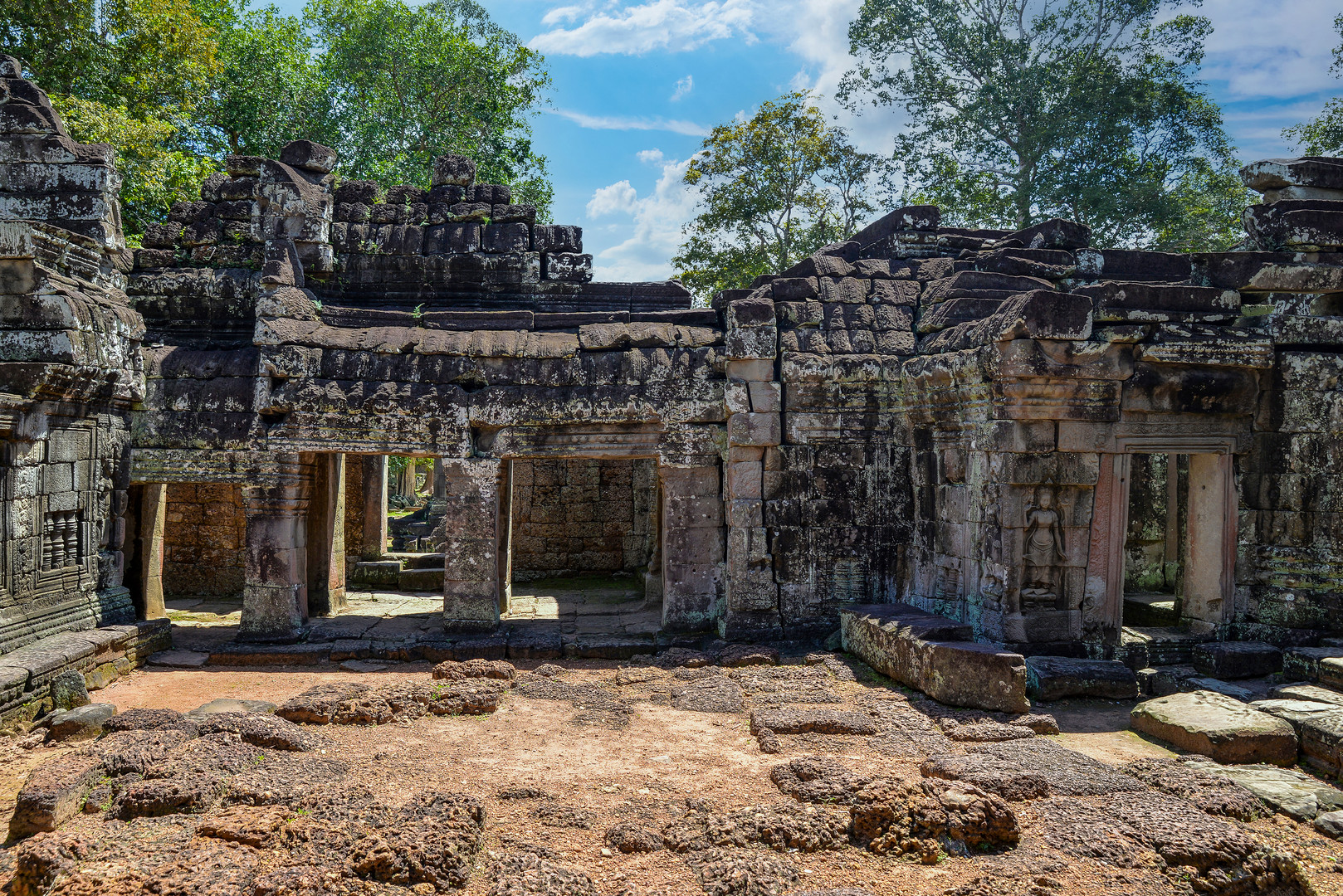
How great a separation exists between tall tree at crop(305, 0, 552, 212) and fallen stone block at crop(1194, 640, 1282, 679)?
59.1 ft

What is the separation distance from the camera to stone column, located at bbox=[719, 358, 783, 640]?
8922 millimetres

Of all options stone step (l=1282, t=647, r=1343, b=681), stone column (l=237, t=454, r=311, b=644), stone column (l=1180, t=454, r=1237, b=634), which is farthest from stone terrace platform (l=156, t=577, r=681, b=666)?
stone step (l=1282, t=647, r=1343, b=681)

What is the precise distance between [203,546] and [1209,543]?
1248 centimetres

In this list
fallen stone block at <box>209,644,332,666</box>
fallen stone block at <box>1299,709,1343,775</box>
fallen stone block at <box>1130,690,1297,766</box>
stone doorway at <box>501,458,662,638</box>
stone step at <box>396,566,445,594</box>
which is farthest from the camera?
stone doorway at <box>501,458,662,638</box>

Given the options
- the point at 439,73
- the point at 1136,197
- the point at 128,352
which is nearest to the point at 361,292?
the point at 128,352

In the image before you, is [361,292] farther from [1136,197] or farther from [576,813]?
[1136,197]

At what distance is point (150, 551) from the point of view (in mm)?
9625

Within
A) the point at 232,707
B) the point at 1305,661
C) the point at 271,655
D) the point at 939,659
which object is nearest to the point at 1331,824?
the point at 939,659

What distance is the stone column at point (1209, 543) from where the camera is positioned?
803 cm

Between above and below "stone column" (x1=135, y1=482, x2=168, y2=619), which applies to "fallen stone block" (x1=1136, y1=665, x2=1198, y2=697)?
below

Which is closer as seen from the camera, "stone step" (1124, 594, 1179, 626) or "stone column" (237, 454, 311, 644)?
"stone column" (237, 454, 311, 644)

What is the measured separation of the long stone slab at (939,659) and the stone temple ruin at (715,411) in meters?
0.03

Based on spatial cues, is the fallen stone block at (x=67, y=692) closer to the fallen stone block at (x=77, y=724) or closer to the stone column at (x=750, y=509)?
the fallen stone block at (x=77, y=724)

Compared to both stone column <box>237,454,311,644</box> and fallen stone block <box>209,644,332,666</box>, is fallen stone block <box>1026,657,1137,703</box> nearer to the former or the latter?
fallen stone block <box>209,644,332,666</box>
